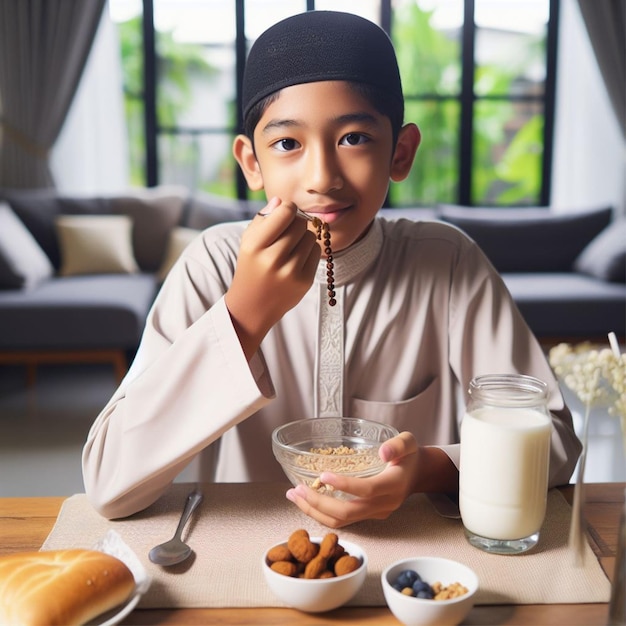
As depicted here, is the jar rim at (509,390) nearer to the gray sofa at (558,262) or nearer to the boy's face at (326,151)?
the boy's face at (326,151)

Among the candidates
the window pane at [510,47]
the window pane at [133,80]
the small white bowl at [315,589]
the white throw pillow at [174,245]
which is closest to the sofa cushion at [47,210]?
the white throw pillow at [174,245]

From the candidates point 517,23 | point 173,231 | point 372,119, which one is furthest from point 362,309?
point 517,23

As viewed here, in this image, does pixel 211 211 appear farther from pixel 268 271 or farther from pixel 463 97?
pixel 268 271

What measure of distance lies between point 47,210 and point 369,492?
14.8ft

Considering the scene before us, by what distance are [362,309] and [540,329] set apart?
129 inches

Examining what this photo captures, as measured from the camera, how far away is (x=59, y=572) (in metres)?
0.77

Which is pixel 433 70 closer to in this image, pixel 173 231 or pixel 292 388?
pixel 173 231

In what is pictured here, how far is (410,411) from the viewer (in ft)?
4.35

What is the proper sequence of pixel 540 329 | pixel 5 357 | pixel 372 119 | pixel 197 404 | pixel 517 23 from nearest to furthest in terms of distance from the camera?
1. pixel 197 404
2. pixel 372 119
3. pixel 5 357
4. pixel 540 329
5. pixel 517 23

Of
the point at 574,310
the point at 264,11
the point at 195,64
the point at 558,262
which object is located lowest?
the point at 574,310

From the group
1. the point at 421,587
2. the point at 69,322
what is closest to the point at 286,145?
the point at 421,587

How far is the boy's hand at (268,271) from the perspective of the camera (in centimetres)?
96

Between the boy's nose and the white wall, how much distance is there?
5097mm

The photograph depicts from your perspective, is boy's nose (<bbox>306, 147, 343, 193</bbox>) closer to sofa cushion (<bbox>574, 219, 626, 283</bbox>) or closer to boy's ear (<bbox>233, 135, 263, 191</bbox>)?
boy's ear (<bbox>233, 135, 263, 191</bbox>)
